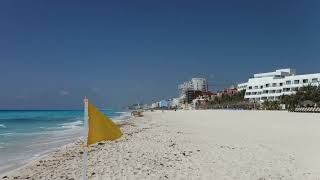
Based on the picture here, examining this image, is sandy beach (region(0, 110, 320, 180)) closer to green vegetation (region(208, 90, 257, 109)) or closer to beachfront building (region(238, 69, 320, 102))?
beachfront building (region(238, 69, 320, 102))

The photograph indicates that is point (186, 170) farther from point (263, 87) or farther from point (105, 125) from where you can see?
point (263, 87)

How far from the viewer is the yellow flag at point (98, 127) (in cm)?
534

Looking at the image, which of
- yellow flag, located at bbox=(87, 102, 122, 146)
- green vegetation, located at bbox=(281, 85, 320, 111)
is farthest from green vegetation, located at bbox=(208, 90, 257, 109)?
yellow flag, located at bbox=(87, 102, 122, 146)

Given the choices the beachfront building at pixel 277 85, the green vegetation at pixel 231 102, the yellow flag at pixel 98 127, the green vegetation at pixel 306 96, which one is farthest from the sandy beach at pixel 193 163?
the green vegetation at pixel 231 102

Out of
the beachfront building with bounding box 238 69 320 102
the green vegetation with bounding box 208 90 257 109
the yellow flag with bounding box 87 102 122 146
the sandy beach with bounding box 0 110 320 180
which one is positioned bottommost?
the sandy beach with bounding box 0 110 320 180

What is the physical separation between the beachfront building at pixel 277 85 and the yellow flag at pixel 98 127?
4109 inches

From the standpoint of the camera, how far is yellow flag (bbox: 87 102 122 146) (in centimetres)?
534

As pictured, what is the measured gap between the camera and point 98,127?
17.7 feet

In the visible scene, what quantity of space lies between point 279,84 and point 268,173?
11559cm

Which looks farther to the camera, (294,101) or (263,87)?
(263,87)

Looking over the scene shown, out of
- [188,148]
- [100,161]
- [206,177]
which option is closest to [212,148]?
[188,148]

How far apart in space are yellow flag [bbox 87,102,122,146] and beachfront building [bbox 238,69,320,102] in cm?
10436

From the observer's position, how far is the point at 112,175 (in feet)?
30.6

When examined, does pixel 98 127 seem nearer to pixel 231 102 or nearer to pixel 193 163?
pixel 193 163
